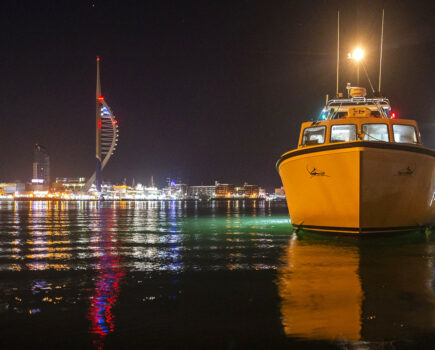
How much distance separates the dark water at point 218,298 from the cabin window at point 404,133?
5.17 metres

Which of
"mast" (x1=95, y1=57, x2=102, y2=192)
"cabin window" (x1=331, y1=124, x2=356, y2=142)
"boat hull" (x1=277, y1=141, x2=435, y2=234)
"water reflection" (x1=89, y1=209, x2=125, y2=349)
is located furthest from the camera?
"mast" (x1=95, y1=57, x2=102, y2=192)

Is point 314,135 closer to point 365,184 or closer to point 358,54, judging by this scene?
point 365,184

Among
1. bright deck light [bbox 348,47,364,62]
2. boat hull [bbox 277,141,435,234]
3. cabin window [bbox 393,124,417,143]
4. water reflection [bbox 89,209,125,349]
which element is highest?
bright deck light [bbox 348,47,364,62]

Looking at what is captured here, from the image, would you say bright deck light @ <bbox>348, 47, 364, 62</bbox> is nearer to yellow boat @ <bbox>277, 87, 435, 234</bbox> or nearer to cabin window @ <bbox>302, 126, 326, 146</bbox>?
yellow boat @ <bbox>277, 87, 435, 234</bbox>

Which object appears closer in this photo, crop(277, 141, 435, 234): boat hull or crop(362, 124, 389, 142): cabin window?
crop(277, 141, 435, 234): boat hull

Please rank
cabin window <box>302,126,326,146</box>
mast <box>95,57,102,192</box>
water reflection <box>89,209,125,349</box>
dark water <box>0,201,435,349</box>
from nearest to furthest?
dark water <box>0,201,435,349</box> → water reflection <box>89,209,125,349</box> → cabin window <box>302,126,326,146</box> → mast <box>95,57,102,192</box>

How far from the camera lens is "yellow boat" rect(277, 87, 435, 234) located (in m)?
14.5

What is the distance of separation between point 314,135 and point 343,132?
134 cm

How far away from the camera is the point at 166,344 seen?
5.02 meters

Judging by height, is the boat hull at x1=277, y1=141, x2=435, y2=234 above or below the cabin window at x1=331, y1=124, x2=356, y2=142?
below

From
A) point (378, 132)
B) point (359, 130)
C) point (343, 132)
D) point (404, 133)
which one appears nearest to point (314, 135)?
point (343, 132)

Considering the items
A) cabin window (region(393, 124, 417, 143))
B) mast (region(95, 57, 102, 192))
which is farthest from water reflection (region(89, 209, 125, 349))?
mast (region(95, 57, 102, 192))

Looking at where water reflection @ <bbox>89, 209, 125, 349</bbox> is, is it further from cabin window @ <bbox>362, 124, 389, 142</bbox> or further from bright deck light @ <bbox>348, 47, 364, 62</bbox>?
bright deck light @ <bbox>348, 47, 364, 62</bbox>

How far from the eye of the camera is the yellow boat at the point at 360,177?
1448cm
